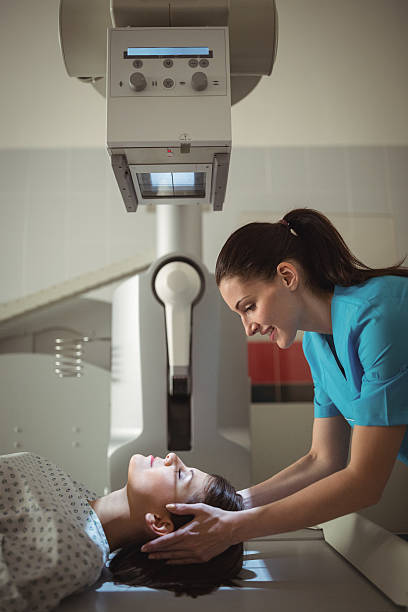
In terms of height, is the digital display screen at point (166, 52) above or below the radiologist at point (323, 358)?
above

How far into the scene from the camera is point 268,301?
48.7 inches

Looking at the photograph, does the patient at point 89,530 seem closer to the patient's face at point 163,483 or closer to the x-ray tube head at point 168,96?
the patient's face at point 163,483

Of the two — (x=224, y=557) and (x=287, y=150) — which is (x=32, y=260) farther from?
(x=224, y=557)

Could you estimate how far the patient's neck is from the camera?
131cm

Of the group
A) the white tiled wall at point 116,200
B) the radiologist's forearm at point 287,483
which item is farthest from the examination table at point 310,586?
the white tiled wall at point 116,200

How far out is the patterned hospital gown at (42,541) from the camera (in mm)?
932

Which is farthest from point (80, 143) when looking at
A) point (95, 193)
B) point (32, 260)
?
point (32, 260)

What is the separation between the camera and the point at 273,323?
1254 millimetres

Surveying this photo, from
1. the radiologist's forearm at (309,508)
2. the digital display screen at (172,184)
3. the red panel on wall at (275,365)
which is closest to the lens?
the radiologist's forearm at (309,508)

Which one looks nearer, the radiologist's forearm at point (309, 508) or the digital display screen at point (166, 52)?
the radiologist's forearm at point (309, 508)

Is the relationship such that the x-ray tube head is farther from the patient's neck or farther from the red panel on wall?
the red panel on wall

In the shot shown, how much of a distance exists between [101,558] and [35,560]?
0.15m

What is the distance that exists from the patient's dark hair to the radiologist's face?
478 mm

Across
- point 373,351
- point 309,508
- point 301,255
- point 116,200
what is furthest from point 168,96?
point 116,200
